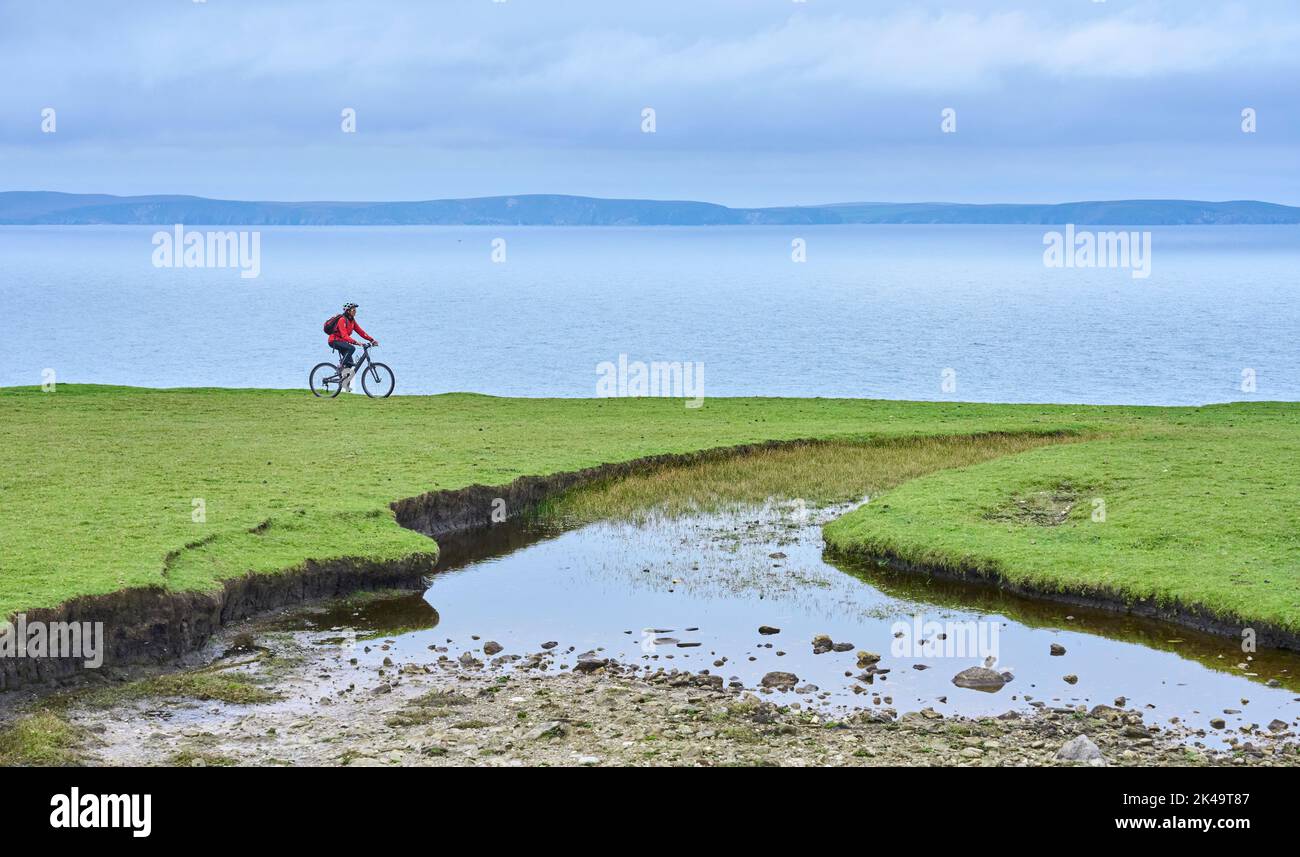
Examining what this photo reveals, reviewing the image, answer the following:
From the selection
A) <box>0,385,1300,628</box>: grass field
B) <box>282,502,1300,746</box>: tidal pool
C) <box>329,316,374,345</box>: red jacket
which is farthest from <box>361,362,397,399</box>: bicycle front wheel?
<box>282,502,1300,746</box>: tidal pool

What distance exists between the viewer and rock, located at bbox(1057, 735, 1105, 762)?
16.3 m

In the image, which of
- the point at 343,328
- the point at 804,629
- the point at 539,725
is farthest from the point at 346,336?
the point at 539,725

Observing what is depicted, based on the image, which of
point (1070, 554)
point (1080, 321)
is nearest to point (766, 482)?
point (1070, 554)

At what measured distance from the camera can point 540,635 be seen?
23.4 m

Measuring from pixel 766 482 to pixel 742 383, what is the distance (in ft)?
242

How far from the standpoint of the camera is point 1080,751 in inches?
647

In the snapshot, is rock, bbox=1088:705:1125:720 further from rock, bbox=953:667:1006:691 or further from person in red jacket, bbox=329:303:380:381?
person in red jacket, bbox=329:303:380:381

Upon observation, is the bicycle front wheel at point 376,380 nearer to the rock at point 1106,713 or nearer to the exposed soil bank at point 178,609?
the exposed soil bank at point 178,609

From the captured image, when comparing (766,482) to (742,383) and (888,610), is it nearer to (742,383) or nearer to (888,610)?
(888,610)

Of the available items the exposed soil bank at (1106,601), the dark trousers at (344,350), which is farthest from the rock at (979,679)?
the dark trousers at (344,350)

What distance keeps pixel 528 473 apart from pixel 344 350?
15.6m

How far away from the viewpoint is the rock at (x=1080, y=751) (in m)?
16.3

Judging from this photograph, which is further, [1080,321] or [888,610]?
[1080,321]

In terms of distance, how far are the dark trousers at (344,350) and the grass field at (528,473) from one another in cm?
176
